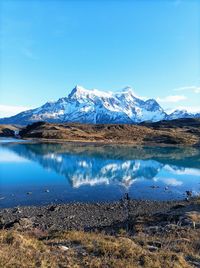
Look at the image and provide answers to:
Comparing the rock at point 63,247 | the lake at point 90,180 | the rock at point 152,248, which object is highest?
the rock at point 63,247

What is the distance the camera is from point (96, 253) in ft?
43.0

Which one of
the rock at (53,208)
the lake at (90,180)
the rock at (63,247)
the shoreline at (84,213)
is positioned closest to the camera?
the rock at (63,247)

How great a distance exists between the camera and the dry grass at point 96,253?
11.6m

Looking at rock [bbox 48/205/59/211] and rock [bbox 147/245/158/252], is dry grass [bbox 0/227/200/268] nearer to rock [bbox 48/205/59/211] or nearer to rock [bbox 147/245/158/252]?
rock [bbox 147/245/158/252]

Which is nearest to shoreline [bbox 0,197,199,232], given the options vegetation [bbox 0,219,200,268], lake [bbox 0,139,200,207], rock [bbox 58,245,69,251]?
lake [bbox 0,139,200,207]

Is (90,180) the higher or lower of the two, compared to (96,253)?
lower

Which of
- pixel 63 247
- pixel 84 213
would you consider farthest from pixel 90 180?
pixel 63 247

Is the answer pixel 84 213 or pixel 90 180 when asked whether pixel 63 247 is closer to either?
pixel 84 213

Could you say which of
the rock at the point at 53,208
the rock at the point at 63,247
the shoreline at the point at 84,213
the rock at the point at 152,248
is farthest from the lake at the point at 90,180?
the rock at the point at 152,248

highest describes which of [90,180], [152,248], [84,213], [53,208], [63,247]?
[63,247]

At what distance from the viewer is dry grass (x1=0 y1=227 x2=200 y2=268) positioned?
1160cm

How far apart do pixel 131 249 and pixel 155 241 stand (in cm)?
294

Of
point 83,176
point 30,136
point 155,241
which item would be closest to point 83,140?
point 30,136

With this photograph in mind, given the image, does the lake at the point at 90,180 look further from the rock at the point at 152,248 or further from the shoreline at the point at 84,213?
the rock at the point at 152,248
